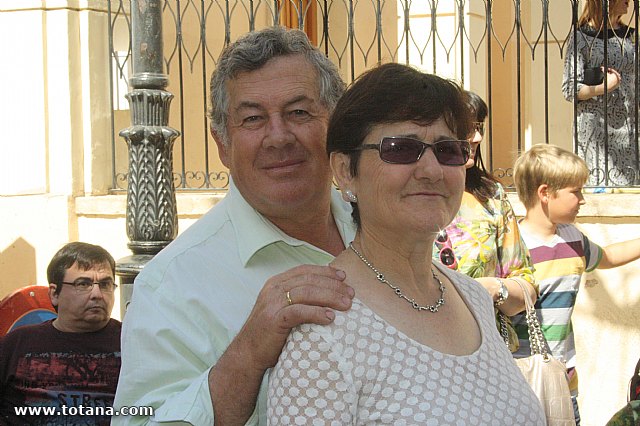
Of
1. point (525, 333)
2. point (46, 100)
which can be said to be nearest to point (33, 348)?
point (525, 333)

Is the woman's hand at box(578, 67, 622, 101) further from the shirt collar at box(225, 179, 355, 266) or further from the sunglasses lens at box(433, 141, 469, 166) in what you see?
the sunglasses lens at box(433, 141, 469, 166)

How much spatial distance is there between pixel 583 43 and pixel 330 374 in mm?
5443

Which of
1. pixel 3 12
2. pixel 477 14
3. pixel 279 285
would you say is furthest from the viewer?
pixel 477 14

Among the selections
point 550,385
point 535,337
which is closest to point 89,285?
point 535,337

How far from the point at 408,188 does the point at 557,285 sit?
268 centimetres

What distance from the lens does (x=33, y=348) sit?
4.35 meters

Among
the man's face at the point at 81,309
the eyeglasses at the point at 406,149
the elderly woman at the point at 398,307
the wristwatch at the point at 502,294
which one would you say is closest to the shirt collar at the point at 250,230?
the elderly woman at the point at 398,307

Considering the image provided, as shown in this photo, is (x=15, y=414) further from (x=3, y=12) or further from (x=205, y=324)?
(x=3, y=12)

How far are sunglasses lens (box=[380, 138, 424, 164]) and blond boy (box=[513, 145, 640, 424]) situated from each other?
2.61m

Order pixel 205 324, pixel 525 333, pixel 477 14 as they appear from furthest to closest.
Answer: pixel 477 14 → pixel 525 333 → pixel 205 324

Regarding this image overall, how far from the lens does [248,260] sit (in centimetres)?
245

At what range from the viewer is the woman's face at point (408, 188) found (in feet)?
6.79

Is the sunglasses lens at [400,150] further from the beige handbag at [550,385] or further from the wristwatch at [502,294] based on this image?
the wristwatch at [502,294]

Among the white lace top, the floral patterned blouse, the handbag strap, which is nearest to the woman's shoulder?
the white lace top
